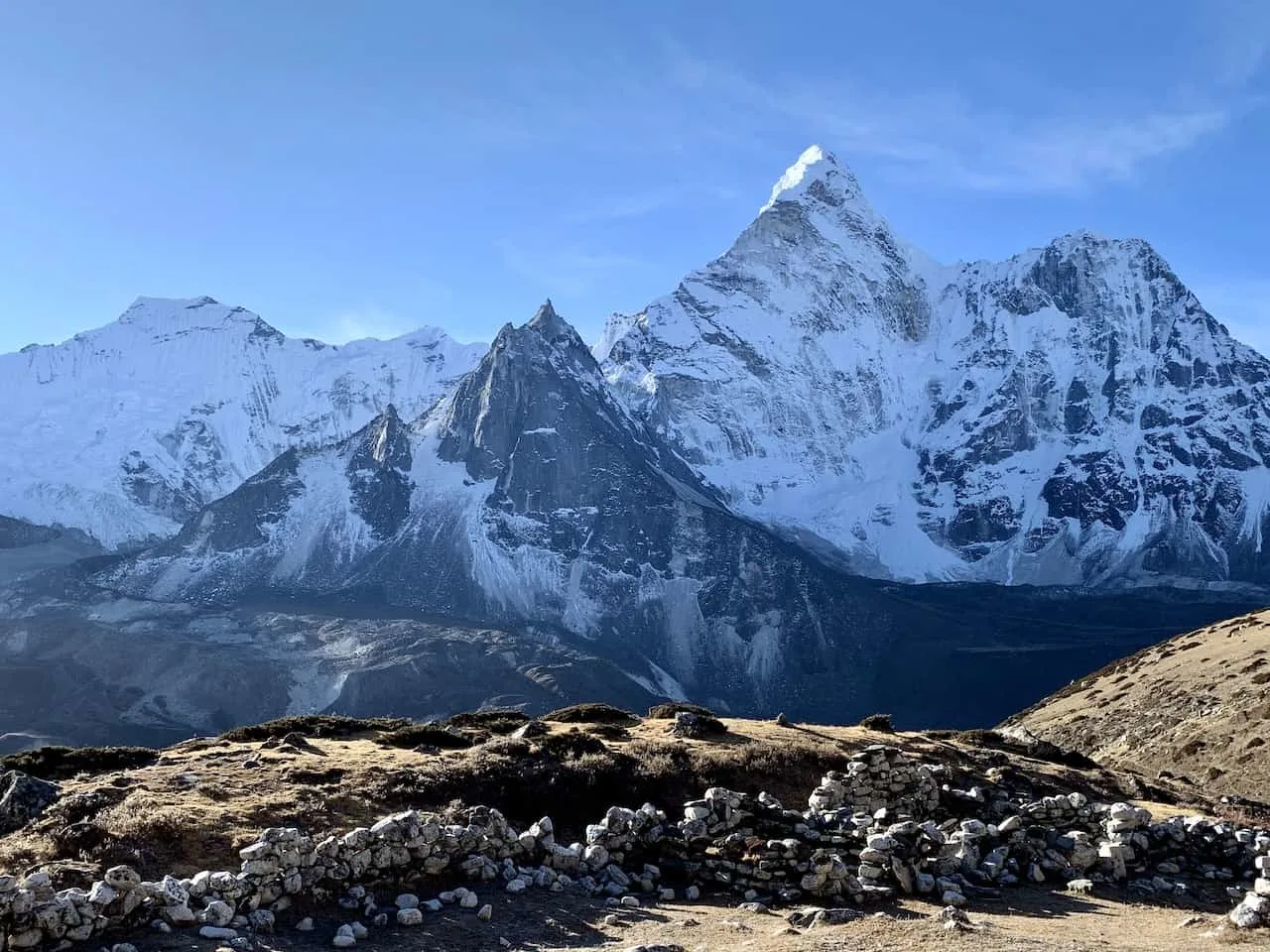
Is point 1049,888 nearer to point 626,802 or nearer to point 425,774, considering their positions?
point 626,802

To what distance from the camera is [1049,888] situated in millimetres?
29719

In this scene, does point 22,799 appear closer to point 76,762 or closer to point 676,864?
point 76,762

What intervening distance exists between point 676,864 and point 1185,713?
48.3m

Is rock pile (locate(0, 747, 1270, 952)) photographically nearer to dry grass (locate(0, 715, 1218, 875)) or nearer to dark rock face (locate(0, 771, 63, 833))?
dry grass (locate(0, 715, 1218, 875))

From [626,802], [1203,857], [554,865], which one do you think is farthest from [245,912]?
[1203,857]

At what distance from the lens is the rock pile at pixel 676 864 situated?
77.0ft

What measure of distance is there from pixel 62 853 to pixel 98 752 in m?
12.6

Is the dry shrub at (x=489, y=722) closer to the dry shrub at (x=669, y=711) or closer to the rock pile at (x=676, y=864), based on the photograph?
the dry shrub at (x=669, y=711)

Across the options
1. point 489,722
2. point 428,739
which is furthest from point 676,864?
point 489,722

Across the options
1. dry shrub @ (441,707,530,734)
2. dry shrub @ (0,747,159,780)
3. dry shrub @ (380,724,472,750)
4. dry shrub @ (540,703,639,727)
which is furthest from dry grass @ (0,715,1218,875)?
A: dry shrub @ (540,703,639,727)

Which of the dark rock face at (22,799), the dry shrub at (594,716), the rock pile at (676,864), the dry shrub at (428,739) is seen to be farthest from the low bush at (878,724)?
the dark rock face at (22,799)

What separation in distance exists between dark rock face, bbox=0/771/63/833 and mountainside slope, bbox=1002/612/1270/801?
46.0 metres

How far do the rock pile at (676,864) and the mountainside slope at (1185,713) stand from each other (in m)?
23.7

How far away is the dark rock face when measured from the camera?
2916 centimetres
